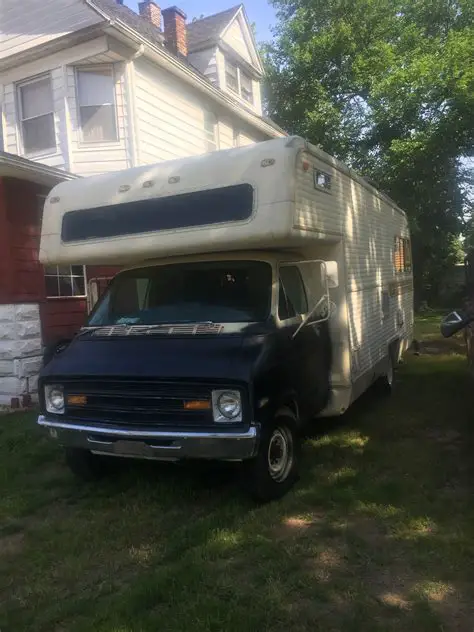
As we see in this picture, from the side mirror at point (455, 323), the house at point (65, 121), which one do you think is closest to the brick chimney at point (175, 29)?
the house at point (65, 121)

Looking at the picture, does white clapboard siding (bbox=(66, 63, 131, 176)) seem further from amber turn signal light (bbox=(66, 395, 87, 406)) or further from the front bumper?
the front bumper

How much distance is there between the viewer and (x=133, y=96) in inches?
443

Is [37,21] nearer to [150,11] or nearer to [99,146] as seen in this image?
[99,146]

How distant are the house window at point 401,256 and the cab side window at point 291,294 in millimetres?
3999

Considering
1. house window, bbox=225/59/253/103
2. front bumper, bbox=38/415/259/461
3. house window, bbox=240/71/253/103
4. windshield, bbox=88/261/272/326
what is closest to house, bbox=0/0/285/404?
house window, bbox=225/59/253/103

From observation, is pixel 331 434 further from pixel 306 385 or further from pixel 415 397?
pixel 415 397

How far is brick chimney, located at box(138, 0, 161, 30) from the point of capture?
15508mm

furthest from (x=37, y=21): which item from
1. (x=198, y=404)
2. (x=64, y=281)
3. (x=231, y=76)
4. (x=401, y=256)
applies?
(x=198, y=404)

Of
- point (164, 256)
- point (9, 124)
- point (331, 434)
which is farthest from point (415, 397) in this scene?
point (9, 124)

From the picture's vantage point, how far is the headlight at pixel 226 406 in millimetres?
4055

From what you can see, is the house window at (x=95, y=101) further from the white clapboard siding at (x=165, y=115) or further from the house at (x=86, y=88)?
the white clapboard siding at (x=165, y=115)

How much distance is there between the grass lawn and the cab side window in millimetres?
1460

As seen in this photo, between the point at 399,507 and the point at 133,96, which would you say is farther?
the point at 133,96

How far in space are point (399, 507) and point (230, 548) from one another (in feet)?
4.62
